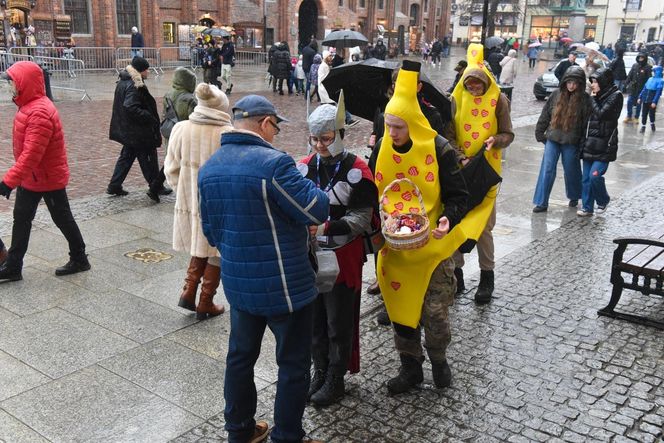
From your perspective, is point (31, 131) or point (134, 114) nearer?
point (31, 131)

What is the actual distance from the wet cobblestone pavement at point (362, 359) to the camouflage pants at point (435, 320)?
1.04ft

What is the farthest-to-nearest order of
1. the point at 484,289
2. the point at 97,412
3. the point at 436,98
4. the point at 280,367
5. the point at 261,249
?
the point at 484,289, the point at 436,98, the point at 97,412, the point at 280,367, the point at 261,249

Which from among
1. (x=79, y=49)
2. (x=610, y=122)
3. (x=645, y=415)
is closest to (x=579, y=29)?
(x=79, y=49)

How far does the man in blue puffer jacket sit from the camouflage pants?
1001mm

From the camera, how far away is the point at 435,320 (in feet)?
13.8

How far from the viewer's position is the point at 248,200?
10.4 feet

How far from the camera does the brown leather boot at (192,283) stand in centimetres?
542

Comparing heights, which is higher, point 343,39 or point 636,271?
point 343,39

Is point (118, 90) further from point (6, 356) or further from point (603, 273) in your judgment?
point (603, 273)

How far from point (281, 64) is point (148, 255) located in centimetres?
1585

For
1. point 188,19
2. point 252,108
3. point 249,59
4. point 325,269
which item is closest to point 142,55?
point 188,19

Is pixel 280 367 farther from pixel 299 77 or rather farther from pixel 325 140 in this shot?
pixel 299 77

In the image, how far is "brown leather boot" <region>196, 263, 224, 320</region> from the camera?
5336 mm

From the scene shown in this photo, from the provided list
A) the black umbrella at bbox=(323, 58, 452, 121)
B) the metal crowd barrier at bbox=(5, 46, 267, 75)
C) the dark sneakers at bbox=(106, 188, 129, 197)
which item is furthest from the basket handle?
the metal crowd barrier at bbox=(5, 46, 267, 75)
